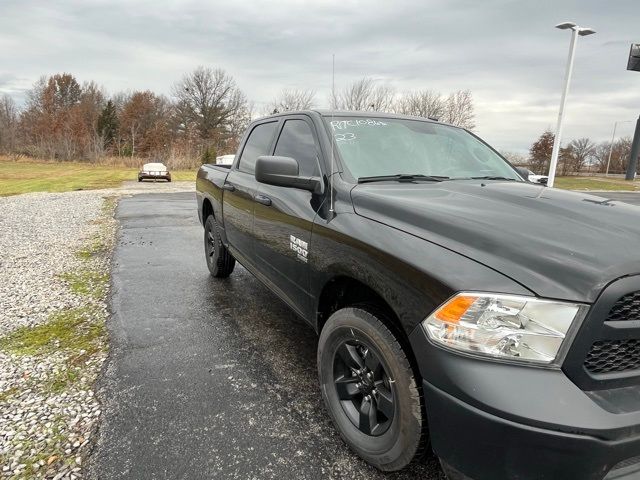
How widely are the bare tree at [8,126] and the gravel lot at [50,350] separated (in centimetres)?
6476

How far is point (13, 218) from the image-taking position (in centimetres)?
1019

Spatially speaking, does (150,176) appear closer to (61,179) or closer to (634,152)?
(61,179)

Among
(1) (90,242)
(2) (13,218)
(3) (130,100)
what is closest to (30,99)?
(3) (130,100)

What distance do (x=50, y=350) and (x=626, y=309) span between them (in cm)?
379

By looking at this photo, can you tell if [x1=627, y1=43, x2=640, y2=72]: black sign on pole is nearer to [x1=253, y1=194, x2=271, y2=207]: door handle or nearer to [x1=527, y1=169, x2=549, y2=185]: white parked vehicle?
[x1=527, y1=169, x2=549, y2=185]: white parked vehicle

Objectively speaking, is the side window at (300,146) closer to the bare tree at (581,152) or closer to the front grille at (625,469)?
the front grille at (625,469)

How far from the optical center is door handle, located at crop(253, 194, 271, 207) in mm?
3324

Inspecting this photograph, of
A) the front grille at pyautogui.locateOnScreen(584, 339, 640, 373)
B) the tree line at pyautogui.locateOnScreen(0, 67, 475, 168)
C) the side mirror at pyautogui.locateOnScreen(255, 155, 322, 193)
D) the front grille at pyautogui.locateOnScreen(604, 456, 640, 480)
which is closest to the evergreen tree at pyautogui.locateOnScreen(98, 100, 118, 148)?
the tree line at pyautogui.locateOnScreen(0, 67, 475, 168)

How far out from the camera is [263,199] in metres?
3.43

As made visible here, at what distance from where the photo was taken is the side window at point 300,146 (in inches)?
119

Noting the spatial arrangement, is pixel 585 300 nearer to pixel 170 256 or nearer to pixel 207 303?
pixel 207 303

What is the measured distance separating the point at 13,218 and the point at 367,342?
11.2 m

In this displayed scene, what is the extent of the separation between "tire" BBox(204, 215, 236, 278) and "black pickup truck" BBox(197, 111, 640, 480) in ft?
7.29

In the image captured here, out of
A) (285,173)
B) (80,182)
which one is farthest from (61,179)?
(285,173)
